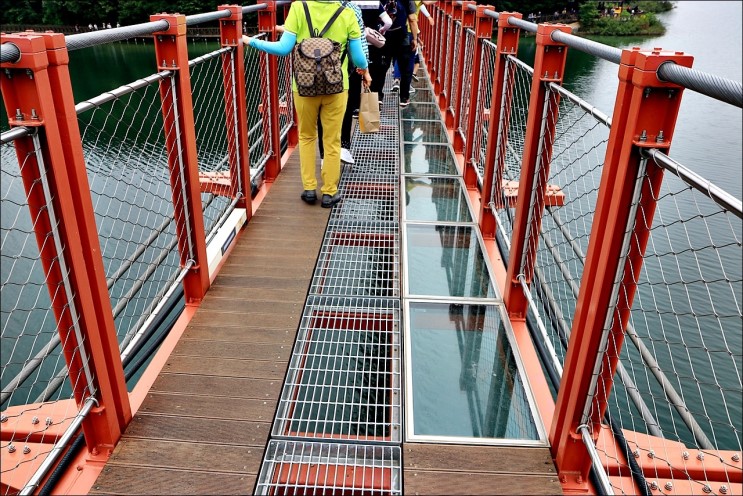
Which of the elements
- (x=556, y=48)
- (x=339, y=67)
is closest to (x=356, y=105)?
(x=339, y=67)

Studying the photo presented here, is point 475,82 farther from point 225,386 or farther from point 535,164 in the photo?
point 225,386

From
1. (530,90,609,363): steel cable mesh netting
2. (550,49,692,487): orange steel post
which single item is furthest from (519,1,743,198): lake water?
(530,90,609,363): steel cable mesh netting

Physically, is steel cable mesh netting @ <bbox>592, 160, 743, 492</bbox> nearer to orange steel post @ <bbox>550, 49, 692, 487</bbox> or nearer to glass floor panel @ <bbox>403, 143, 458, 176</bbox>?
glass floor panel @ <bbox>403, 143, 458, 176</bbox>

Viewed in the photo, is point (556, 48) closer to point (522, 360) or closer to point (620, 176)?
point (620, 176)

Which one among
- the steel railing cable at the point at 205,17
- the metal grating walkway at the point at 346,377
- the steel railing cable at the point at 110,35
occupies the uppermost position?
the steel railing cable at the point at 110,35

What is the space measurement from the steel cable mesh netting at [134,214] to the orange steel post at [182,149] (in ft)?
0.06

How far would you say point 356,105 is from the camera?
16.8 feet

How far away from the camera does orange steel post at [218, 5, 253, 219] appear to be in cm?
352

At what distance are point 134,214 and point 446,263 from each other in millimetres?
7326

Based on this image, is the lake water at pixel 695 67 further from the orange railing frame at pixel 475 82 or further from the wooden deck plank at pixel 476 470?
the wooden deck plank at pixel 476 470

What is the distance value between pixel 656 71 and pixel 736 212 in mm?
449

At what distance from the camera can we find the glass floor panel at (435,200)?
4113 millimetres

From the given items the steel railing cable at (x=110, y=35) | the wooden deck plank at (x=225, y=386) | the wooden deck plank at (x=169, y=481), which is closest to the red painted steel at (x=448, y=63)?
the wooden deck plank at (x=225, y=386)

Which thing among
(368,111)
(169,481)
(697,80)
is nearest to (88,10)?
(368,111)
